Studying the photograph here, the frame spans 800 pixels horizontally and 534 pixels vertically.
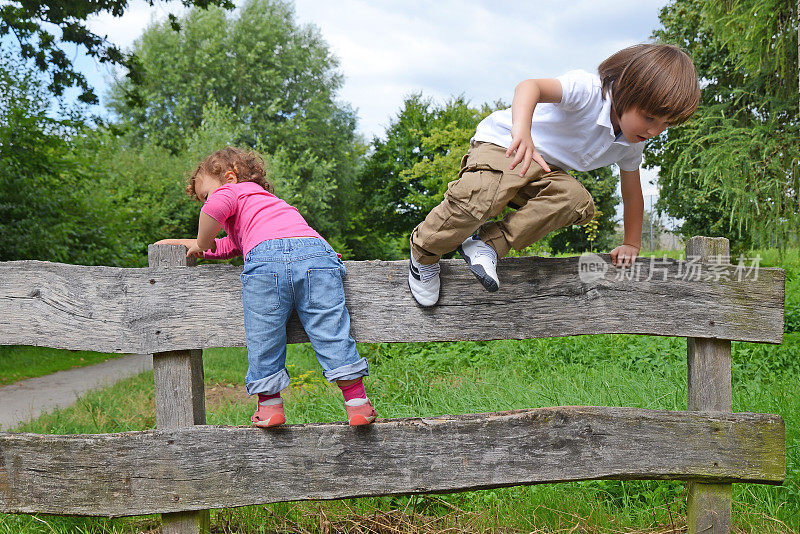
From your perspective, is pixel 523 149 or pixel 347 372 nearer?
pixel 523 149

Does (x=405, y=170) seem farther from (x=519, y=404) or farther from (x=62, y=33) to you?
(x=519, y=404)

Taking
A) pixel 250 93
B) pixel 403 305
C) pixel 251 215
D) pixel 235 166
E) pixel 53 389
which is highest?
pixel 250 93

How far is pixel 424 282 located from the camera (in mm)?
2412

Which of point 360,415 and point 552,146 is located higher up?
point 552,146

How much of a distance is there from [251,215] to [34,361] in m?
8.68

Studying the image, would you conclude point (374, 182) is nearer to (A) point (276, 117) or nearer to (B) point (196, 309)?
(A) point (276, 117)

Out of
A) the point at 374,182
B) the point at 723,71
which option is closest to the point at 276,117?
the point at 374,182

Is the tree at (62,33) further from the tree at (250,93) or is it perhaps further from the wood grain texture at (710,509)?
the tree at (250,93)

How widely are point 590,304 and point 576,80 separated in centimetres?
94

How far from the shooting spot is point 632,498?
3252mm

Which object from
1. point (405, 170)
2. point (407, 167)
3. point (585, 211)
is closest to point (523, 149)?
point (585, 211)

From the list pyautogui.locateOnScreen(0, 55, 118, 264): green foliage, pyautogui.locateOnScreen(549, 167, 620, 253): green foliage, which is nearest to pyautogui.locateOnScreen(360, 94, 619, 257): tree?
pyautogui.locateOnScreen(549, 167, 620, 253): green foliage

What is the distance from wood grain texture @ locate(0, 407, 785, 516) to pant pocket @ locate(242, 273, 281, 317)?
0.54 metres

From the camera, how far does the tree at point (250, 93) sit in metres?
25.0
